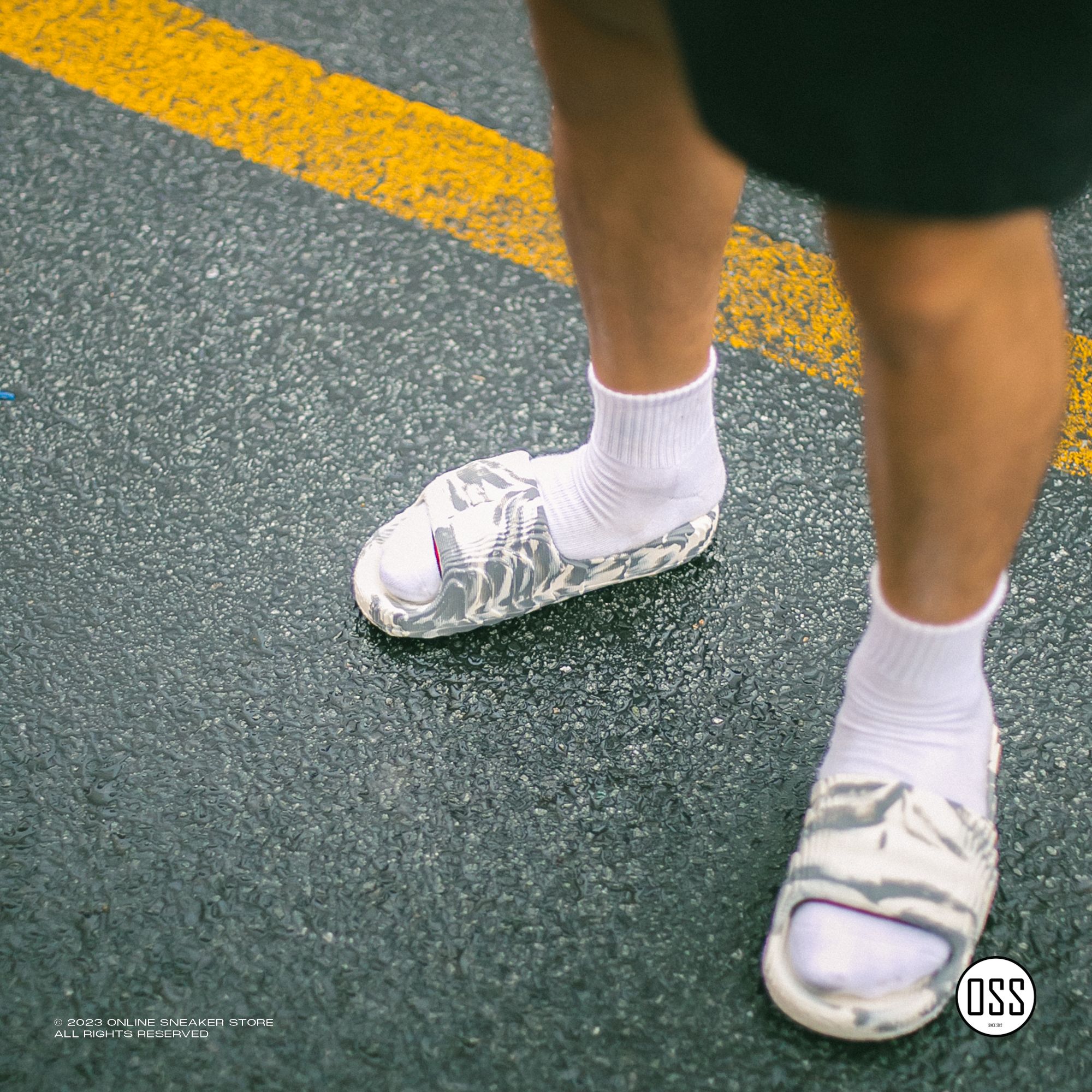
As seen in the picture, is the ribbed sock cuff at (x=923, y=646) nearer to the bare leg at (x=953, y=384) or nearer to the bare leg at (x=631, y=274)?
the bare leg at (x=953, y=384)

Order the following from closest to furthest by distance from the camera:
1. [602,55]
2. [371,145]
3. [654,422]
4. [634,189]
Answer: [602,55], [634,189], [654,422], [371,145]

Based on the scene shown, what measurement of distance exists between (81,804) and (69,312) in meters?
0.81

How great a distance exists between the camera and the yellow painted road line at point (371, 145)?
1.61 m

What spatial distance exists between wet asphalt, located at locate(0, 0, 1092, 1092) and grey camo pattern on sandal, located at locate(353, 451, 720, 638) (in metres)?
0.04

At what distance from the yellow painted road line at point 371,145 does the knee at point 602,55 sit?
0.72 meters

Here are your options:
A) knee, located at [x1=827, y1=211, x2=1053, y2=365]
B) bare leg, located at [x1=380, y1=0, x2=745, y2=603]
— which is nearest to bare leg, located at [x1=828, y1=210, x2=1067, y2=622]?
knee, located at [x1=827, y1=211, x2=1053, y2=365]

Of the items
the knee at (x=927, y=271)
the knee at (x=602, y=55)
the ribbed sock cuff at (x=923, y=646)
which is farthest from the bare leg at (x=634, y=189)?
the ribbed sock cuff at (x=923, y=646)

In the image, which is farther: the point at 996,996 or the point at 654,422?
the point at 654,422

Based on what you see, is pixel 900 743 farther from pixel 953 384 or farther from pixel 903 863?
pixel 953 384

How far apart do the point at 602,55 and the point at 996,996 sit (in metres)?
0.93

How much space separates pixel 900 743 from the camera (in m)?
1.01

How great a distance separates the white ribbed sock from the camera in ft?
3.84

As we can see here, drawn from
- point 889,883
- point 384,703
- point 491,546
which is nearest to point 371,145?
point 491,546

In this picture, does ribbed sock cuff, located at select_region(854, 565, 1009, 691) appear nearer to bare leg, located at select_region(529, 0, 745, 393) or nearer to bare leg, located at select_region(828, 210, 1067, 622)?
bare leg, located at select_region(828, 210, 1067, 622)
